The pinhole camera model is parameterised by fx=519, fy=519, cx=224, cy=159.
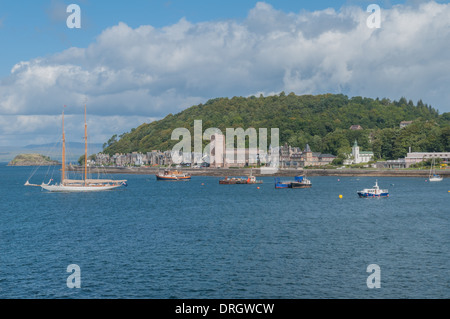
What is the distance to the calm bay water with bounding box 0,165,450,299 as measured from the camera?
28797 mm

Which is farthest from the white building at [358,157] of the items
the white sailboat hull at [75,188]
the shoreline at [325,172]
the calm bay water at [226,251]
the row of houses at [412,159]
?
the calm bay water at [226,251]

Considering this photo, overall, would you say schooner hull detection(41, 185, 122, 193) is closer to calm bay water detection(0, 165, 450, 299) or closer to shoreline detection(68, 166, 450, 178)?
calm bay water detection(0, 165, 450, 299)

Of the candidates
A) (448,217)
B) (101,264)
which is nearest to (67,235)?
(101,264)

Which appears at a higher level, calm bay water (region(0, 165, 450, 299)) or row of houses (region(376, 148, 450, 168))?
row of houses (region(376, 148, 450, 168))

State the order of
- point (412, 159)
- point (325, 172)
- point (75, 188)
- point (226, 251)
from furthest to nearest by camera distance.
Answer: point (412, 159)
point (325, 172)
point (75, 188)
point (226, 251)

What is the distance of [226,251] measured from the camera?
38219 mm

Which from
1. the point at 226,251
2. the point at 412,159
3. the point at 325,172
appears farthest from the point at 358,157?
the point at 226,251

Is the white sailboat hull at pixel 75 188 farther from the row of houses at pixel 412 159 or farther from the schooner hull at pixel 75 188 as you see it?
the row of houses at pixel 412 159

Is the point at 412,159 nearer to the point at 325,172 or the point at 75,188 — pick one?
the point at 325,172

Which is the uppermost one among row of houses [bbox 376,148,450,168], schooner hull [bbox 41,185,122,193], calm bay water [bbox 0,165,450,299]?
row of houses [bbox 376,148,450,168]

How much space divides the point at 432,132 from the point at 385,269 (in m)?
175

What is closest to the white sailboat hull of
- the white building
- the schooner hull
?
the schooner hull

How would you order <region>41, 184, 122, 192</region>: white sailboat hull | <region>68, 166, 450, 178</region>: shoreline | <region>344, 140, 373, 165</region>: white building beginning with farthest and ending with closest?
1. <region>344, 140, 373, 165</region>: white building
2. <region>68, 166, 450, 178</region>: shoreline
3. <region>41, 184, 122, 192</region>: white sailboat hull

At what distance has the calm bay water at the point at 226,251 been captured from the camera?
28797 mm
